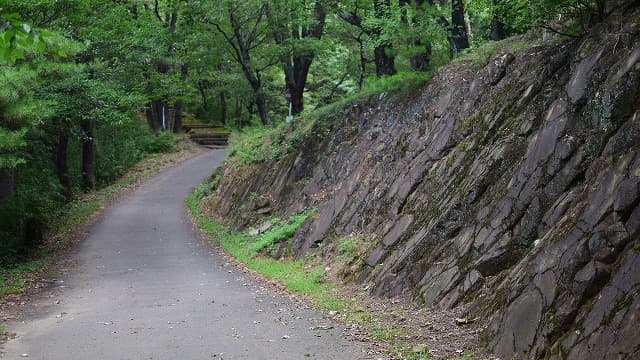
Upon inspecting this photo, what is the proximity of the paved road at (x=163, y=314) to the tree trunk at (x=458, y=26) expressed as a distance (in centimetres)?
797

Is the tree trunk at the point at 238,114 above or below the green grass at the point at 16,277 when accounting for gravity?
above

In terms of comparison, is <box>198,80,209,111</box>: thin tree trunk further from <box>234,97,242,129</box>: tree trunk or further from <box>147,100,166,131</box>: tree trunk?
<box>147,100,166,131</box>: tree trunk

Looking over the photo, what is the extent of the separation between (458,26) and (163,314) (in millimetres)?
10109

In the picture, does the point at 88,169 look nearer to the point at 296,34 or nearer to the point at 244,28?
the point at 244,28

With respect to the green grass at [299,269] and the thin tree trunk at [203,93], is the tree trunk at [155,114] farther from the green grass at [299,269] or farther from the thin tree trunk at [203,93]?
the green grass at [299,269]

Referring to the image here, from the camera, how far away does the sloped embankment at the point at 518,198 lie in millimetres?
5898

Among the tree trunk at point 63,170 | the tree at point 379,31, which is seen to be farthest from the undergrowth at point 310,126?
the tree trunk at point 63,170

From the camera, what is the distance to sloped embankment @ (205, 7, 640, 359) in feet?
19.4

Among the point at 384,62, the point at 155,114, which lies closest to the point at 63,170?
the point at 155,114

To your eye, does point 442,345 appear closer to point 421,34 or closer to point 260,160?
point 421,34

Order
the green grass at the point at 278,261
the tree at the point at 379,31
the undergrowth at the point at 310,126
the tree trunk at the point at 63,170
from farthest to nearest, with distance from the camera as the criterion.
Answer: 1. the tree trunk at the point at 63,170
2. the undergrowth at the point at 310,126
3. the tree at the point at 379,31
4. the green grass at the point at 278,261

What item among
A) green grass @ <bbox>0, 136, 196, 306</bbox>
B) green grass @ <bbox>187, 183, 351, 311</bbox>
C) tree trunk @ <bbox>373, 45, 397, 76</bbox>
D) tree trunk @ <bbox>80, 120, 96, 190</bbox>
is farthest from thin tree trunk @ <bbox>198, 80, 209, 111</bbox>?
tree trunk @ <bbox>373, 45, 397, 76</bbox>

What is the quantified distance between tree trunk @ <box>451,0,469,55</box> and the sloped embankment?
1.83 m

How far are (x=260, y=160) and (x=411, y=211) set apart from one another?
1099 centimetres
